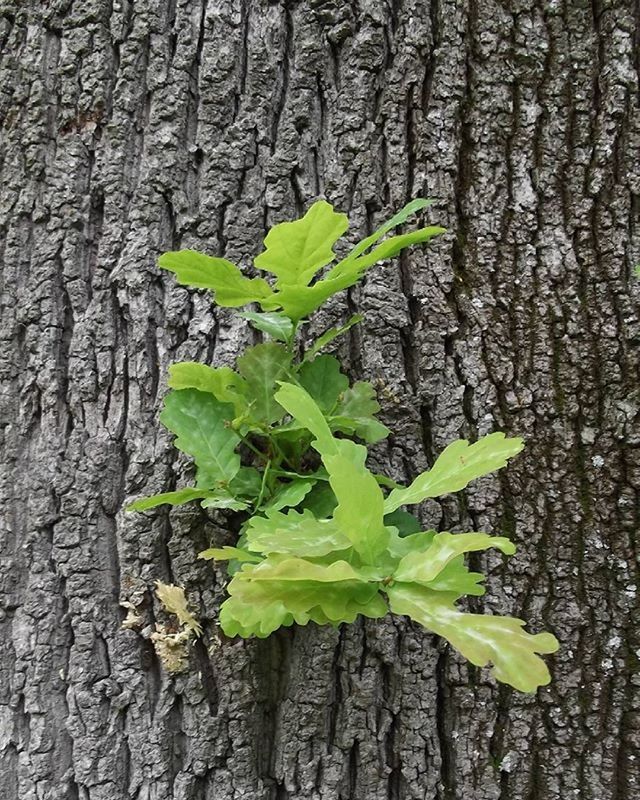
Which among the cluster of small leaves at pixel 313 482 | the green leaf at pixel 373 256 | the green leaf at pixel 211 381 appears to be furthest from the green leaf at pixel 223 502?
the green leaf at pixel 373 256

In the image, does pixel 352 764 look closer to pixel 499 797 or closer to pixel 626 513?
pixel 499 797

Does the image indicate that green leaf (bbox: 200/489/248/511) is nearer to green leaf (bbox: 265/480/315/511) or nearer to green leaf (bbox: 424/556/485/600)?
green leaf (bbox: 265/480/315/511)

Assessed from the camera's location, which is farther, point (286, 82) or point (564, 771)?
point (286, 82)

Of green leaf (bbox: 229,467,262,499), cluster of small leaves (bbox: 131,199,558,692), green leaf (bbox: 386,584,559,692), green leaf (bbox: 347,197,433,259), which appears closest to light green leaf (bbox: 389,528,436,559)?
cluster of small leaves (bbox: 131,199,558,692)

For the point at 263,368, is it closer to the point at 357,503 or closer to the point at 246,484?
the point at 246,484

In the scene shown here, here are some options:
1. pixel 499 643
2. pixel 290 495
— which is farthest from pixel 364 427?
pixel 499 643

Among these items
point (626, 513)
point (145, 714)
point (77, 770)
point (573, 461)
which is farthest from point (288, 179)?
point (77, 770)

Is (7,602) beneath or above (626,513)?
beneath

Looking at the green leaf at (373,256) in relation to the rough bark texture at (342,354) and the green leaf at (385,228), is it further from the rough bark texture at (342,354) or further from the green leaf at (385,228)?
the rough bark texture at (342,354)
